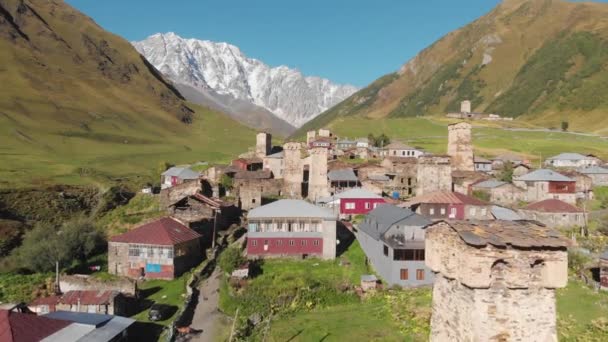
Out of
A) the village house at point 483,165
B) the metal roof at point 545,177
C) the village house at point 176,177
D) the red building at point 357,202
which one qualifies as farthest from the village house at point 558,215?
the village house at point 176,177

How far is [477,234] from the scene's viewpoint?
9211 millimetres

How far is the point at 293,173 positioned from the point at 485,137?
77125mm

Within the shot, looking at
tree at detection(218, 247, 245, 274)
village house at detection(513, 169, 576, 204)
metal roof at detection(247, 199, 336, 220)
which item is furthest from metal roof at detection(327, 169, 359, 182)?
tree at detection(218, 247, 245, 274)

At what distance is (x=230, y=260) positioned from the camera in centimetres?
3759

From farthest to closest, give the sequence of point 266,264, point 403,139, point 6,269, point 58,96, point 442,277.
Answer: point 58,96 → point 403,139 → point 6,269 → point 266,264 → point 442,277

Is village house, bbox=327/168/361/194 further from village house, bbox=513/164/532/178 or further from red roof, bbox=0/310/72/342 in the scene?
red roof, bbox=0/310/72/342

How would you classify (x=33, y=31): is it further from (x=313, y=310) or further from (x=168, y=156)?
(x=313, y=310)

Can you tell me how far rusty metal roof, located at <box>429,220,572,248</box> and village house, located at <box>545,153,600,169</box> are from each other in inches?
3057

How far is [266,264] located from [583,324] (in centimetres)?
2540

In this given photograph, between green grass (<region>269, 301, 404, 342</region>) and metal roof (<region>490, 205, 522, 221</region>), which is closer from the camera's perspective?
green grass (<region>269, 301, 404, 342</region>)

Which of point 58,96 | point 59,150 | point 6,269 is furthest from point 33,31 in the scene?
point 6,269

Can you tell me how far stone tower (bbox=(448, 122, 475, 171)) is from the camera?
7006cm

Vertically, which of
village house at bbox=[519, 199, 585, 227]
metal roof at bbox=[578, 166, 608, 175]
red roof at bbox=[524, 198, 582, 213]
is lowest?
village house at bbox=[519, 199, 585, 227]

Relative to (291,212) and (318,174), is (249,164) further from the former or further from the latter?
(291,212)
